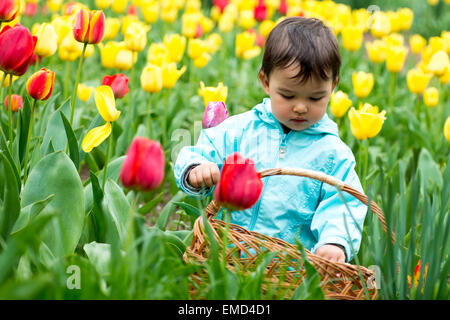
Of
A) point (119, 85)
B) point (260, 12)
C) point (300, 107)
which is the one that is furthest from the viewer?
point (260, 12)

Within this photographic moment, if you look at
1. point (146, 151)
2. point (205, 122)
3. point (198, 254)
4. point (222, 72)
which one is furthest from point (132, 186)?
point (222, 72)

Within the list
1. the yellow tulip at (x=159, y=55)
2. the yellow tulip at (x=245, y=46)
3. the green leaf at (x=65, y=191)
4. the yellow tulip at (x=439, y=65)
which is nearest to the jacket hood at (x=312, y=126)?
the green leaf at (x=65, y=191)

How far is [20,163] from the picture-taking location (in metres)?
2.28

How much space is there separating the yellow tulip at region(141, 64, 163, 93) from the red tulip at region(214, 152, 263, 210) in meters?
1.38

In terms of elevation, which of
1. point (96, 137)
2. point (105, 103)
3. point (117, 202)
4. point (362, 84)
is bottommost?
point (117, 202)

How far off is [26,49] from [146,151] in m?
0.82

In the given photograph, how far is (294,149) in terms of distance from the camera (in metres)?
2.14

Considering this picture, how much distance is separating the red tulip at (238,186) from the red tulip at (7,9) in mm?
1053

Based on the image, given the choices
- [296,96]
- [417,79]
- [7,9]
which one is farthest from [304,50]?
[417,79]

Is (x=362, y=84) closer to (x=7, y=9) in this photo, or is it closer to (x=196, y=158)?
(x=196, y=158)

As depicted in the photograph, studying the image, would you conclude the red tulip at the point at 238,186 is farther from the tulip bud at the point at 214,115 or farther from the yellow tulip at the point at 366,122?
the yellow tulip at the point at 366,122

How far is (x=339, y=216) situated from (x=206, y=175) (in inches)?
17.4
